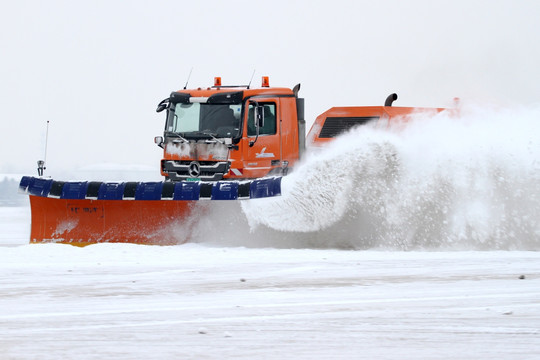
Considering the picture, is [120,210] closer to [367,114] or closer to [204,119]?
[204,119]

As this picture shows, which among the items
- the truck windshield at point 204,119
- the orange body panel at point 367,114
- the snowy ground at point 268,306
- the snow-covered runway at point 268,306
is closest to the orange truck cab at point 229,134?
the truck windshield at point 204,119

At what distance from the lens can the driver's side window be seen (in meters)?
12.9

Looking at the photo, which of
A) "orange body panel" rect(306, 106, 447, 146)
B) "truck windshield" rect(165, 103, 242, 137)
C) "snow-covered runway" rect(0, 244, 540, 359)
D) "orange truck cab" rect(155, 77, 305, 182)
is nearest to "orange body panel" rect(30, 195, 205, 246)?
"orange truck cab" rect(155, 77, 305, 182)

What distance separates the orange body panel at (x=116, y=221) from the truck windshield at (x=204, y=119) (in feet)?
4.78

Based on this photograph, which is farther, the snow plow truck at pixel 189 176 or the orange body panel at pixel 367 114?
the orange body panel at pixel 367 114

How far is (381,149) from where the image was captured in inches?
481

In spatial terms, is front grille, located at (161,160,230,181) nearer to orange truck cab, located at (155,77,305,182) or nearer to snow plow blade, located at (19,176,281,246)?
orange truck cab, located at (155,77,305,182)

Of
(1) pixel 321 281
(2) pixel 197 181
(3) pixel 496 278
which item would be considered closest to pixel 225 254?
(2) pixel 197 181

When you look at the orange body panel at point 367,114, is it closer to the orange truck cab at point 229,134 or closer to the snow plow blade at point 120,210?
the orange truck cab at point 229,134

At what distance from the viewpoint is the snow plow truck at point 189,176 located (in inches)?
475

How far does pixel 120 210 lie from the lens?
40.3 ft

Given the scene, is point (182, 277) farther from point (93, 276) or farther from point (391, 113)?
point (391, 113)

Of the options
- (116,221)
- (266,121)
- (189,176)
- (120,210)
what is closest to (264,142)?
(266,121)

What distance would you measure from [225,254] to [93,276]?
253cm
